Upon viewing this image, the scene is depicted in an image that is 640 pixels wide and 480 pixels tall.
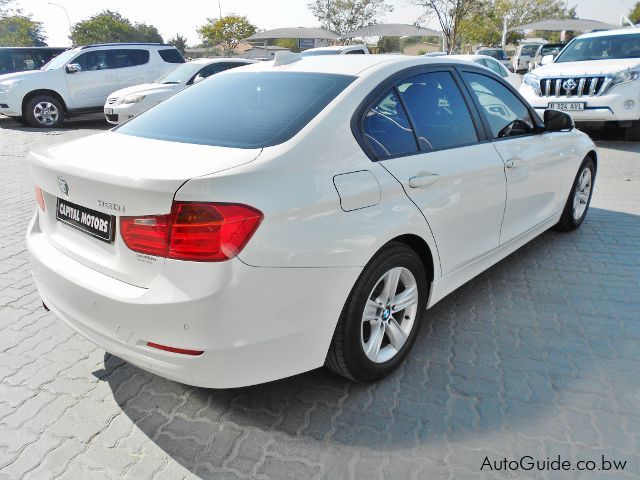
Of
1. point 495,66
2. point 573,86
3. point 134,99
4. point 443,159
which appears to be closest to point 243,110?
point 443,159

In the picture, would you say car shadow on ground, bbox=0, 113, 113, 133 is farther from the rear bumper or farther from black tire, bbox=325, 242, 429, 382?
black tire, bbox=325, 242, 429, 382

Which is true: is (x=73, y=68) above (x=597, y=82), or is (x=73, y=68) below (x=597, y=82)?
above

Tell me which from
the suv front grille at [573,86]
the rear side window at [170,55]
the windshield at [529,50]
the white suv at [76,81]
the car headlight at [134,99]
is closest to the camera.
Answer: the suv front grille at [573,86]

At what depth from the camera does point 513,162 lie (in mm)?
3371

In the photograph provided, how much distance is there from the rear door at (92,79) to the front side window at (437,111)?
11754 mm

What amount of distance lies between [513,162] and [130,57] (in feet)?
39.7

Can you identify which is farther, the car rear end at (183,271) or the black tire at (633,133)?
the black tire at (633,133)

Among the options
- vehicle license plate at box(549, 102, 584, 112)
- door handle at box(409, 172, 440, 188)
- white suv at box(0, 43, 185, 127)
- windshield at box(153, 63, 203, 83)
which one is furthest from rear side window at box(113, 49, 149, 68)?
door handle at box(409, 172, 440, 188)

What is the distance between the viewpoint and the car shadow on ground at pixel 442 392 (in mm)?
2281

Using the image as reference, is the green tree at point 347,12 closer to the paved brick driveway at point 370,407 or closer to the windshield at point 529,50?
the windshield at point 529,50

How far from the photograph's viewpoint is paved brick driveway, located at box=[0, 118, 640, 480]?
214cm

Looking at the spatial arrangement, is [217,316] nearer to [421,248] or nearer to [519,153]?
[421,248]

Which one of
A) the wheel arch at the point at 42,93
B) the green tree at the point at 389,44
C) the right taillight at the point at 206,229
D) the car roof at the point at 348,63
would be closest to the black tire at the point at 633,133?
the car roof at the point at 348,63

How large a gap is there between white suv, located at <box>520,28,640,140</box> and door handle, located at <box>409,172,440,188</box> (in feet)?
24.8
